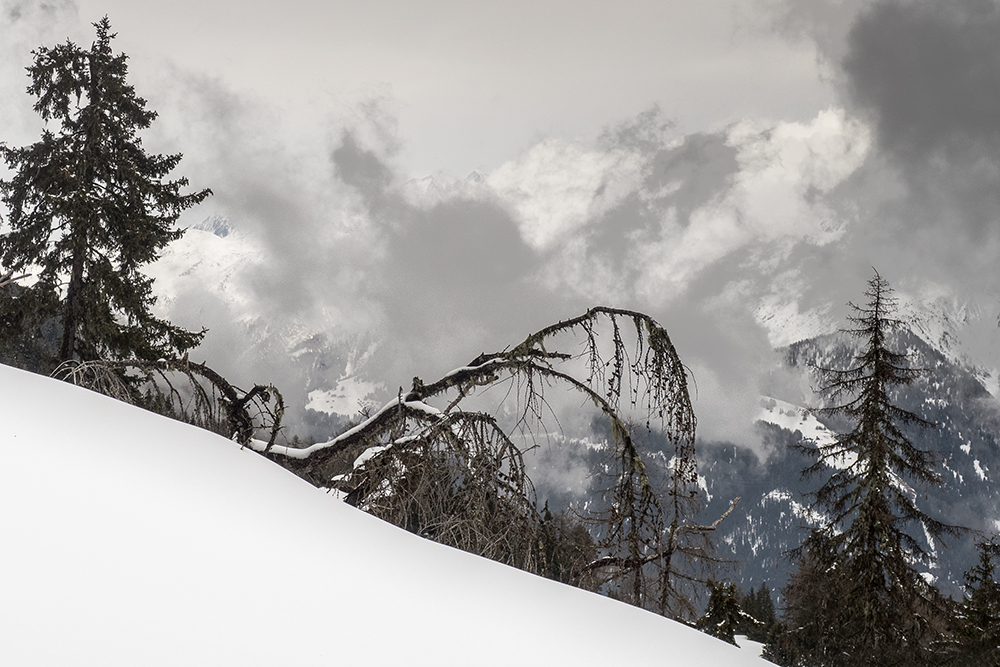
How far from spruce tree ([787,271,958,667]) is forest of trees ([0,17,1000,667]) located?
0.18ft

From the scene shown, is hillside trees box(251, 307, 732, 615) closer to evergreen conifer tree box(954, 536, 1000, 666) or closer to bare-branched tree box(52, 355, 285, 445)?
bare-branched tree box(52, 355, 285, 445)

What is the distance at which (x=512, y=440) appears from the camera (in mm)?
3547

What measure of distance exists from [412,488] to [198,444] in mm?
1744

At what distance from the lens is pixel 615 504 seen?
3453 millimetres

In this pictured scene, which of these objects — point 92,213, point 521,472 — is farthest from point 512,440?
point 92,213

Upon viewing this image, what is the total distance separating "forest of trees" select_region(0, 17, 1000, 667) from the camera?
3.39 m

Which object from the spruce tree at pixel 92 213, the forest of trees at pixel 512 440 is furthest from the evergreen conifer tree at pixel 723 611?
the spruce tree at pixel 92 213

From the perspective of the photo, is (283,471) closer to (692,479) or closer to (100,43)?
(692,479)

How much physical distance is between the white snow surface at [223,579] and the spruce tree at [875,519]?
1604 centimetres

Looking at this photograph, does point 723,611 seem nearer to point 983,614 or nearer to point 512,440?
point 983,614

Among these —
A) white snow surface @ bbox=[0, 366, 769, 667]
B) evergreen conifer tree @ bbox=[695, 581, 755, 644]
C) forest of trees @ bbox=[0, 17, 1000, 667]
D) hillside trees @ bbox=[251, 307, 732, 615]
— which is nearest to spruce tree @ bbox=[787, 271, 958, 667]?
forest of trees @ bbox=[0, 17, 1000, 667]

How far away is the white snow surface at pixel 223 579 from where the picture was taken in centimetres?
102

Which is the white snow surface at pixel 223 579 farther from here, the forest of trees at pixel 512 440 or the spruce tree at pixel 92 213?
the spruce tree at pixel 92 213

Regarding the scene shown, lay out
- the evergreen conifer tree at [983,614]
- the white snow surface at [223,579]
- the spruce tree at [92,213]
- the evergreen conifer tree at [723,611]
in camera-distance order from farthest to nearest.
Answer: the evergreen conifer tree at [723,611], the evergreen conifer tree at [983,614], the spruce tree at [92,213], the white snow surface at [223,579]
